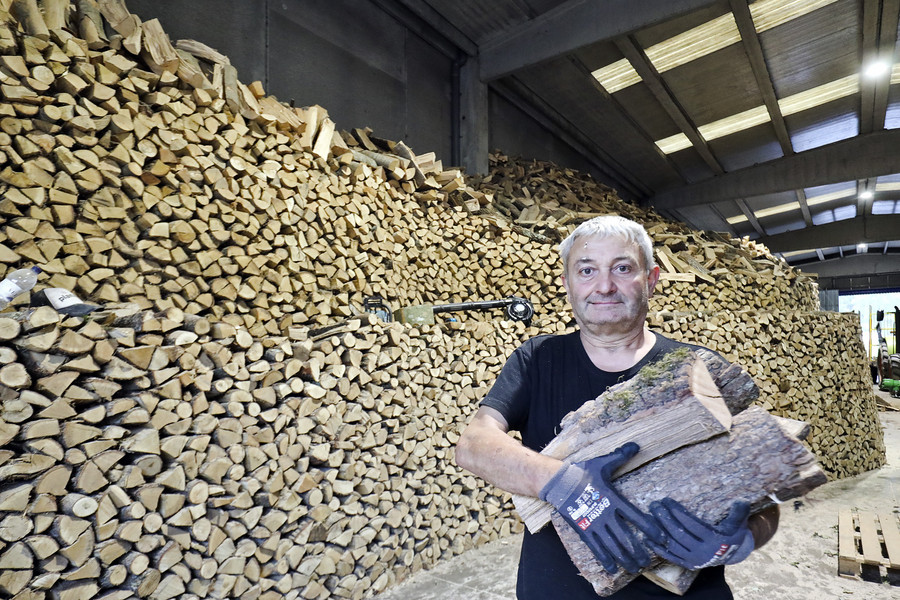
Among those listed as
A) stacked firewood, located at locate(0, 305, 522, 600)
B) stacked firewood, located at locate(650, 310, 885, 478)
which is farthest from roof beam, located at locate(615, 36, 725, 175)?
stacked firewood, located at locate(0, 305, 522, 600)

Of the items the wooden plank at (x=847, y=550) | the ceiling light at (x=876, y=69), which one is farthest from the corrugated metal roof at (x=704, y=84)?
the wooden plank at (x=847, y=550)

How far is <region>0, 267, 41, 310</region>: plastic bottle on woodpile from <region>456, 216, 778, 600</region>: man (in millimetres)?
1944

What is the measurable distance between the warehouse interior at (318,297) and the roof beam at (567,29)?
3 cm

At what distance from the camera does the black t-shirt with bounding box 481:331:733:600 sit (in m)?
1.16

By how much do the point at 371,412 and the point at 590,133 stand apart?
810 centimetres

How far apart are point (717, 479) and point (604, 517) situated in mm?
238

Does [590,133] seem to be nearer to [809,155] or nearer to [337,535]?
[809,155]

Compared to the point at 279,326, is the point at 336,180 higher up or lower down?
higher up

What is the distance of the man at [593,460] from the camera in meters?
0.97

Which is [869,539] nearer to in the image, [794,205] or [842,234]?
[794,205]

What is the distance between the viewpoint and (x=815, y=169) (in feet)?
33.1

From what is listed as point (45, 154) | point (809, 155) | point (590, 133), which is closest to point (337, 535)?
point (45, 154)

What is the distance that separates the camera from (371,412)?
3.11m

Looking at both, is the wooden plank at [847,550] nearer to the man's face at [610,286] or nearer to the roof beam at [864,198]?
the man's face at [610,286]
